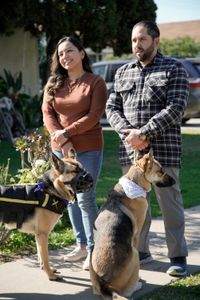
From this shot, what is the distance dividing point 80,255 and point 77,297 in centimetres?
99

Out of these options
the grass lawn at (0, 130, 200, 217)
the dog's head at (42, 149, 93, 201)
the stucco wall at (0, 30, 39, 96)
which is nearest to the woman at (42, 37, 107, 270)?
the dog's head at (42, 149, 93, 201)

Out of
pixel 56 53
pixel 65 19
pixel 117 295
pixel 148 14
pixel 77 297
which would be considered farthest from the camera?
pixel 148 14

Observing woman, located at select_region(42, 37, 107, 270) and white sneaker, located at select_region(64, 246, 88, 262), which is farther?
white sneaker, located at select_region(64, 246, 88, 262)

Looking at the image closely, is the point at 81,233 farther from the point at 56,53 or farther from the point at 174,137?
the point at 56,53

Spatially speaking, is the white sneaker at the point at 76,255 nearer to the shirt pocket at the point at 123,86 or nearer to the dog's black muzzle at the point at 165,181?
the dog's black muzzle at the point at 165,181

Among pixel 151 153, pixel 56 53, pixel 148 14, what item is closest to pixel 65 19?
pixel 148 14

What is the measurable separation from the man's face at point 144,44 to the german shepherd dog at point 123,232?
96 cm

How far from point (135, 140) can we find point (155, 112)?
0.36 meters

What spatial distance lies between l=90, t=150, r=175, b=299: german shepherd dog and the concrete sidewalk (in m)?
0.34

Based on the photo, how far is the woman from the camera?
530 cm

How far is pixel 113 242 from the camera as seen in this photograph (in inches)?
175

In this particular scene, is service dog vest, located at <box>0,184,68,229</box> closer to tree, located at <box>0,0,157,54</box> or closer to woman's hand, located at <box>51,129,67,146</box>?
woman's hand, located at <box>51,129,67,146</box>

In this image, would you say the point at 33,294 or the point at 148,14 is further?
the point at 148,14

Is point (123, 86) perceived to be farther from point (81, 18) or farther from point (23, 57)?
point (23, 57)
